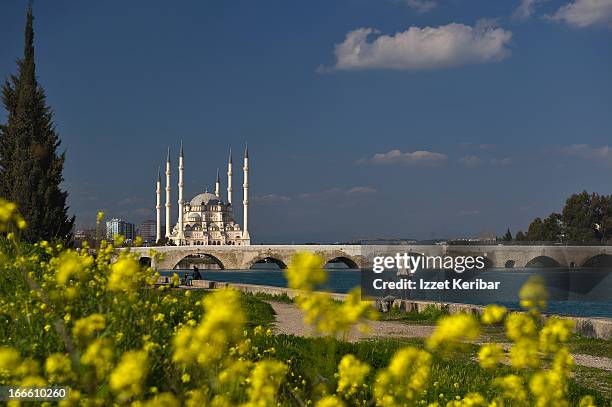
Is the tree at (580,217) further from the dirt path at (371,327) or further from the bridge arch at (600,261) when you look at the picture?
the dirt path at (371,327)

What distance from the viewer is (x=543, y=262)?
223 ft

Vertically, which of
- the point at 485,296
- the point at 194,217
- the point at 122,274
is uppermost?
the point at 194,217

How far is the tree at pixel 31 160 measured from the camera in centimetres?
2270

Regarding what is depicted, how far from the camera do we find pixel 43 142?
A: 23.9 metres

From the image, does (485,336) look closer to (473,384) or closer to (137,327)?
(473,384)

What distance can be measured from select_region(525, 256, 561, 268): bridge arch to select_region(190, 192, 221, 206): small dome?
219 feet

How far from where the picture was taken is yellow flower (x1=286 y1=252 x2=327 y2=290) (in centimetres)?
233

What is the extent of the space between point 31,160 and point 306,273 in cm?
2226

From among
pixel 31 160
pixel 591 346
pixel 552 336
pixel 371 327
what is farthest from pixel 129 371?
pixel 31 160

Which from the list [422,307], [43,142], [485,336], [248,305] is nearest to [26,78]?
[43,142]

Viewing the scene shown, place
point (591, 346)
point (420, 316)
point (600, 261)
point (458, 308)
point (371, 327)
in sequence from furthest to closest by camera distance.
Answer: point (600, 261) → point (420, 316) → point (458, 308) → point (371, 327) → point (591, 346)

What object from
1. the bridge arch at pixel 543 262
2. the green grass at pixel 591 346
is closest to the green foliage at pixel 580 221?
the bridge arch at pixel 543 262

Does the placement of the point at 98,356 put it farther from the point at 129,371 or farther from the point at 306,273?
the point at 306,273

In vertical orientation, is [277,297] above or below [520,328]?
below
